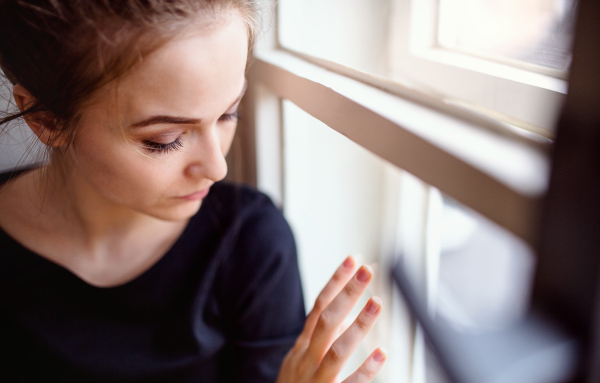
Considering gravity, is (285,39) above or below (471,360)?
above

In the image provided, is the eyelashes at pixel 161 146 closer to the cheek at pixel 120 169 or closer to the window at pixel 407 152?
the cheek at pixel 120 169

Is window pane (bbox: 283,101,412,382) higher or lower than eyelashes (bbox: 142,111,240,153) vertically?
lower

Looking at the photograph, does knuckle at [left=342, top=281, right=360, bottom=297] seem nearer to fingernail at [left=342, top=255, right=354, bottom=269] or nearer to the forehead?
fingernail at [left=342, top=255, right=354, bottom=269]

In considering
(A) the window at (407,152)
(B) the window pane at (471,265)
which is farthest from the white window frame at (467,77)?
(B) the window pane at (471,265)

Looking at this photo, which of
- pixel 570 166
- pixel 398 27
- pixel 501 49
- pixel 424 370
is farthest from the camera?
pixel 424 370

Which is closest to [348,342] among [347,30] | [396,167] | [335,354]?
[335,354]

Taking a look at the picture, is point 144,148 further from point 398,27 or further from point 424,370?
point 424,370

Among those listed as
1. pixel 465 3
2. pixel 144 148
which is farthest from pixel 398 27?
pixel 144 148

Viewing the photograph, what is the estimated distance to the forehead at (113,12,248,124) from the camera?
42 cm

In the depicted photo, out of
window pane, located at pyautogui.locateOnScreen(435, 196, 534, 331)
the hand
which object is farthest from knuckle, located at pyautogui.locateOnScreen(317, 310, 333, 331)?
window pane, located at pyautogui.locateOnScreen(435, 196, 534, 331)

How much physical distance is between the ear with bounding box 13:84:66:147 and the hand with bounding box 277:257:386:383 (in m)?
0.38

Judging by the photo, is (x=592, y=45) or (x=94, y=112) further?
(x=94, y=112)

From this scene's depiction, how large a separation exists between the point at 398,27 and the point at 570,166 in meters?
0.43

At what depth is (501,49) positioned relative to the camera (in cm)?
39
